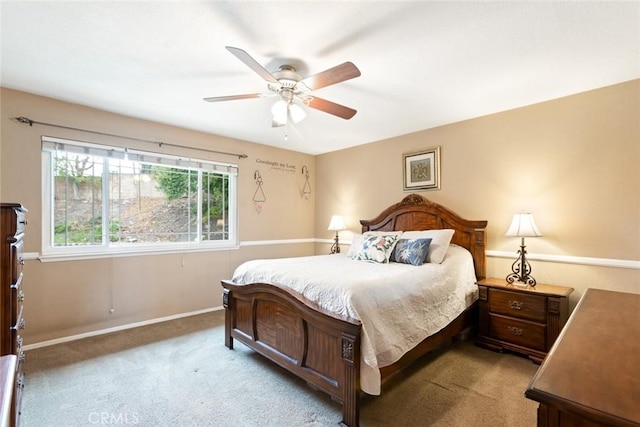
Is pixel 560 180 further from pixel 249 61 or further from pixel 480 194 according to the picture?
pixel 249 61

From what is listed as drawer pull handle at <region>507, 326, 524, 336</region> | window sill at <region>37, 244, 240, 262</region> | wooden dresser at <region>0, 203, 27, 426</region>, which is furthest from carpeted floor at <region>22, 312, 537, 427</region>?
window sill at <region>37, 244, 240, 262</region>

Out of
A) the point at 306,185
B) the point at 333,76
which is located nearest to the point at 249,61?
the point at 333,76

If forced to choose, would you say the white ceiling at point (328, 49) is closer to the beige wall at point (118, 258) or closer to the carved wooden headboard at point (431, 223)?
the beige wall at point (118, 258)

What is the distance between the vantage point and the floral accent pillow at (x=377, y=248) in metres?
3.20

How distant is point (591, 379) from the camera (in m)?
0.75

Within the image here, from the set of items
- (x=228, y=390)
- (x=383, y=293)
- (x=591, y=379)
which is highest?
(x=591, y=379)

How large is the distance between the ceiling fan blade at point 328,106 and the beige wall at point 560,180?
179 cm

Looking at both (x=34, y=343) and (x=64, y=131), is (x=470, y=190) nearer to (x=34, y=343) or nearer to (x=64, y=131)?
(x=64, y=131)

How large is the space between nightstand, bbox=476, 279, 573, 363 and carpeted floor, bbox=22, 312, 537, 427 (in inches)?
5.2

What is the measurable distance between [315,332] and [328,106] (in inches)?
70.3

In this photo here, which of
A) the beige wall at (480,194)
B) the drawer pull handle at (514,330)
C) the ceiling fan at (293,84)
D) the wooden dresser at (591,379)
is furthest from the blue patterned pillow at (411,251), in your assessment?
the wooden dresser at (591,379)

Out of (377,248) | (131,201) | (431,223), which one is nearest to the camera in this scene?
(377,248)

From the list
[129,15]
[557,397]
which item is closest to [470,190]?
[557,397]

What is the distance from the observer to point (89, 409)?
1967 millimetres
